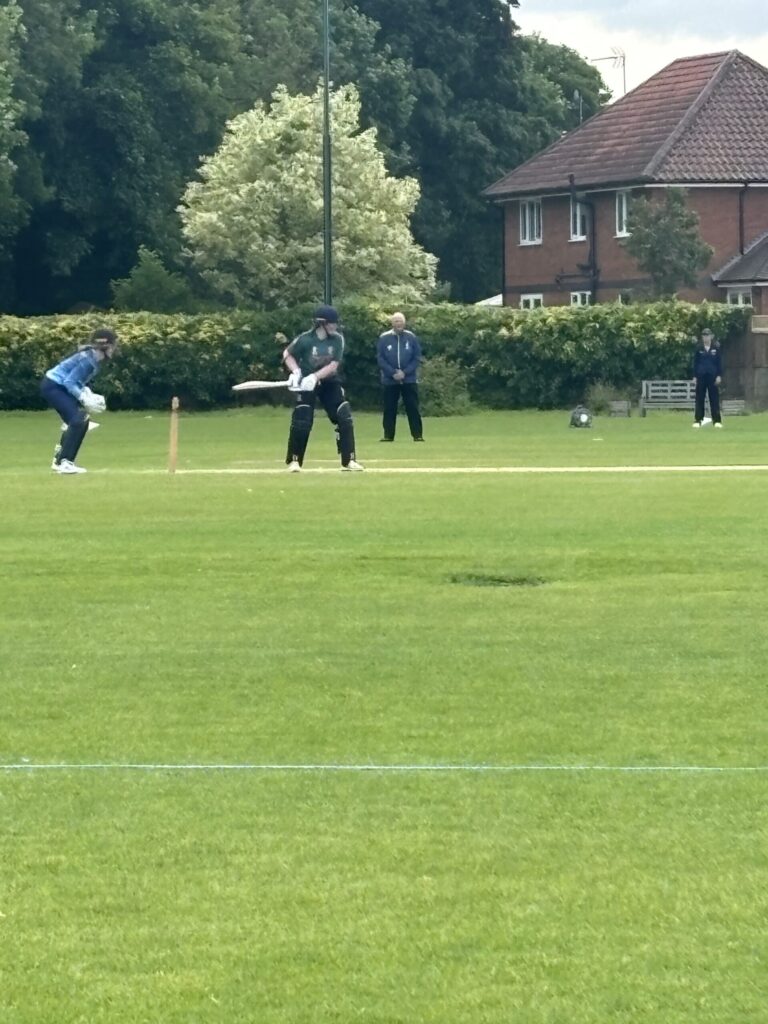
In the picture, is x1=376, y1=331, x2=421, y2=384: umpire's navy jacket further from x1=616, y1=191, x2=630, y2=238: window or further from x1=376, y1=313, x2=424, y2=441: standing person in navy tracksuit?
x1=616, y1=191, x2=630, y2=238: window

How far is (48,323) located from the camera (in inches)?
1945

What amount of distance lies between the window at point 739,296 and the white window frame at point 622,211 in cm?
344

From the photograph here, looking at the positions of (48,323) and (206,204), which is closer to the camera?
(48,323)

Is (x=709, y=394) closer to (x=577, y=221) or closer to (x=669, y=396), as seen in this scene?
(x=669, y=396)

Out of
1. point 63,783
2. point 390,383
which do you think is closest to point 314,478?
point 390,383

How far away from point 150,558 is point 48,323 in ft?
111

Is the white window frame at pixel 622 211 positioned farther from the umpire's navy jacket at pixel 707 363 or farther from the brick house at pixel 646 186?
the umpire's navy jacket at pixel 707 363

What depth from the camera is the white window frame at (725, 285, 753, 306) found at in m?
63.8

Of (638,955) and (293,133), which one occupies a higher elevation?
(293,133)

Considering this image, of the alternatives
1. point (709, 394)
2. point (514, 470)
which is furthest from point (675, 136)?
point (514, 470)

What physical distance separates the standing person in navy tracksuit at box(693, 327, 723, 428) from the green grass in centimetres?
2080

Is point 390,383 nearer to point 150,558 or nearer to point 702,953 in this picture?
point 150,558

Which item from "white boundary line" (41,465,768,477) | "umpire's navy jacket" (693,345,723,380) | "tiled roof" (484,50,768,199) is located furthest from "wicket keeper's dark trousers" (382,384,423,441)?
"tiled roof" (484,50,768,199)

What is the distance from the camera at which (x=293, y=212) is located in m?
62.2
